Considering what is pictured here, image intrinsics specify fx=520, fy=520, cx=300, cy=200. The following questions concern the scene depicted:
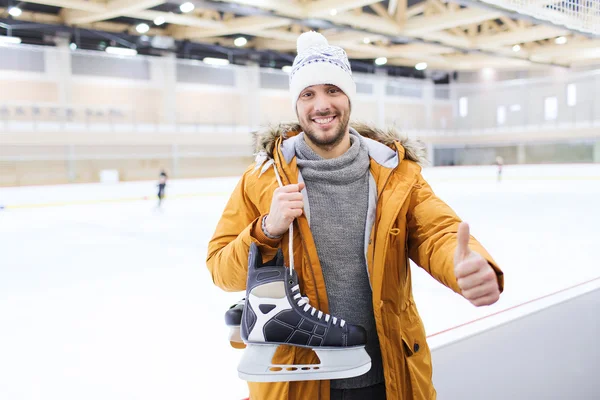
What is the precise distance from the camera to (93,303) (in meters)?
3.96

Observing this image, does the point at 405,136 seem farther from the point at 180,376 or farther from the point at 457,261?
the point at 180,376

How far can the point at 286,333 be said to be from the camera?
1095 mm

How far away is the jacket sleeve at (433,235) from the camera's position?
1.20 meters

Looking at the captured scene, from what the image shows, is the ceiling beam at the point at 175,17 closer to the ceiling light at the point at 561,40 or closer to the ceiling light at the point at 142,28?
the ceiling light at the point at 142,28

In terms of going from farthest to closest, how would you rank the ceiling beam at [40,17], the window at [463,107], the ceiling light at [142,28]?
A: the window at [463,107]
the ceiling light at [142,28]
the ceiling beam at [40,17]

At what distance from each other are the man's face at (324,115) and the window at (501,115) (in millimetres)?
24170

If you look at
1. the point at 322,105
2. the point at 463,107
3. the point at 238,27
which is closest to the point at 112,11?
the point at 238,27

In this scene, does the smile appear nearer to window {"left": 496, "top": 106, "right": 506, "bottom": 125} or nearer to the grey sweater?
the grey sweater

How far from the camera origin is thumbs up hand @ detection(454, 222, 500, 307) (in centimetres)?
105

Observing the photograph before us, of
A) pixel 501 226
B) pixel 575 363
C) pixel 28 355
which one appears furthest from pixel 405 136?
pixel 501 226

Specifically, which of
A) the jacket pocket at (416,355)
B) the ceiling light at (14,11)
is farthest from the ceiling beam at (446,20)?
the jacket pocket at (416,355)

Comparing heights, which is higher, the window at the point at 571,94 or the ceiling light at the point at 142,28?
the ceiling light at the point at 142,28

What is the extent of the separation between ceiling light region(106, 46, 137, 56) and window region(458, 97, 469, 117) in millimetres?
15710

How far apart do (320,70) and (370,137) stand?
0.28 m
